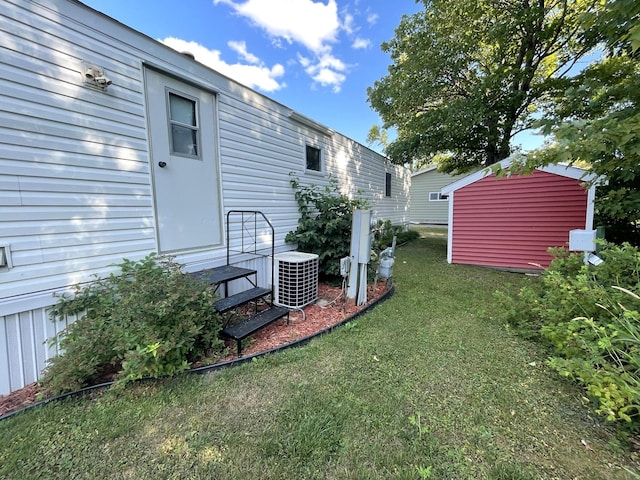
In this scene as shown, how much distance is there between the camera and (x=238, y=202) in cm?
433

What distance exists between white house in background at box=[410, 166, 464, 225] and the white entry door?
60.1 ft

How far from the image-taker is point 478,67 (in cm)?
868

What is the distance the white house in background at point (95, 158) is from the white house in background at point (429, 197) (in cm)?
1786

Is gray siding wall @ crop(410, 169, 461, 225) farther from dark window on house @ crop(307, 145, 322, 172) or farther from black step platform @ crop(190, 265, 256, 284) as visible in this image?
black step platform @ crop(190, 265, 256, 284)

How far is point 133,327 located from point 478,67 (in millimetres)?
11258

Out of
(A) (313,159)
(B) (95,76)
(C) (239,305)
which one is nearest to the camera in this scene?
(B) (95,76)

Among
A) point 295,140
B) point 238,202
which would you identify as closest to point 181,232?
point 238,202

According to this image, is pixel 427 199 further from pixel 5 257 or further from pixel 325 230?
pixel 5 257

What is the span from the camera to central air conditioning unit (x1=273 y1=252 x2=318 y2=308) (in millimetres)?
3939

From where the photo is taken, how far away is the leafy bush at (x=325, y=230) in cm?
517

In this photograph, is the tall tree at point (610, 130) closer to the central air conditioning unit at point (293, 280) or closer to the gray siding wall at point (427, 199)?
the central air conditioning unit at point (293, 280)

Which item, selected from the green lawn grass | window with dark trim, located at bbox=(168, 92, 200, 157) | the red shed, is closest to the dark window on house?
window with dark trim, located at bbox=(168, 92, 200, 157)

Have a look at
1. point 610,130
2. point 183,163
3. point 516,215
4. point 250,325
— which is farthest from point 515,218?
point 183,163

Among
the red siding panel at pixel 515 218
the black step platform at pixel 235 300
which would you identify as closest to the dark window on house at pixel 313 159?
the black step platform at pixel 235 300
